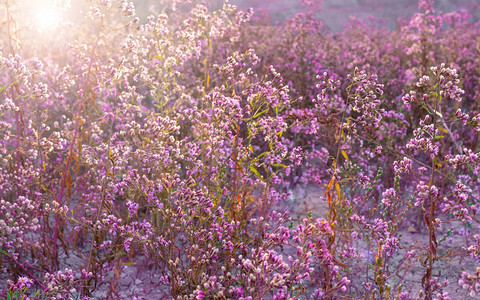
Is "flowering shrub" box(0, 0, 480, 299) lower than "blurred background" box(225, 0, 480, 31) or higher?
lower

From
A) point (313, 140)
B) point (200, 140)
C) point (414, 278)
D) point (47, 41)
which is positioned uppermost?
point (47, 41)

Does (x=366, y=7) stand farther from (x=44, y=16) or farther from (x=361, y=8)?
(x=44, y=16)

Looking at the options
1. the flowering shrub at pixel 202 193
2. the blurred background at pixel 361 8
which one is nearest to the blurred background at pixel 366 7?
the blurred background at pixel 361 8

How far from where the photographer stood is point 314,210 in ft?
18.2

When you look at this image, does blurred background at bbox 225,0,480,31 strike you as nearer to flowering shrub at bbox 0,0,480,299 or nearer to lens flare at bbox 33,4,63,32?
lens flare at bbox 33,4,63,32

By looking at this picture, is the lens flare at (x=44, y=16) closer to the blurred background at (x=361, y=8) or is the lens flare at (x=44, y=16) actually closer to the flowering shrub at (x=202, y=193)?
the flowering shrub at (x=202, y=193)

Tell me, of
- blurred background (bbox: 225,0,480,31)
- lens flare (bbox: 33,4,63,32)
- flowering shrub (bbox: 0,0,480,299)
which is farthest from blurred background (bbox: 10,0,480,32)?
flowering shrub (bbox: 0,0,480,299)

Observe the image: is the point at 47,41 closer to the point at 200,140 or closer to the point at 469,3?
the point at 200,140

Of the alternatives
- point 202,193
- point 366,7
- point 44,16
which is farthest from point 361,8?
point 202,193

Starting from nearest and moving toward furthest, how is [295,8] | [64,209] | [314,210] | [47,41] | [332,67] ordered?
[64,209] → [314,210] → [332,67] → [47,41] → [295,8]

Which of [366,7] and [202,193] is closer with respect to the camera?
[202,193]

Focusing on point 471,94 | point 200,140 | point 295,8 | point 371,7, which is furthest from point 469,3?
point 200,140

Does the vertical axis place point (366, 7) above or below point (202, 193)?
above

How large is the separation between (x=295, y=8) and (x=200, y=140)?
27.2 meters
